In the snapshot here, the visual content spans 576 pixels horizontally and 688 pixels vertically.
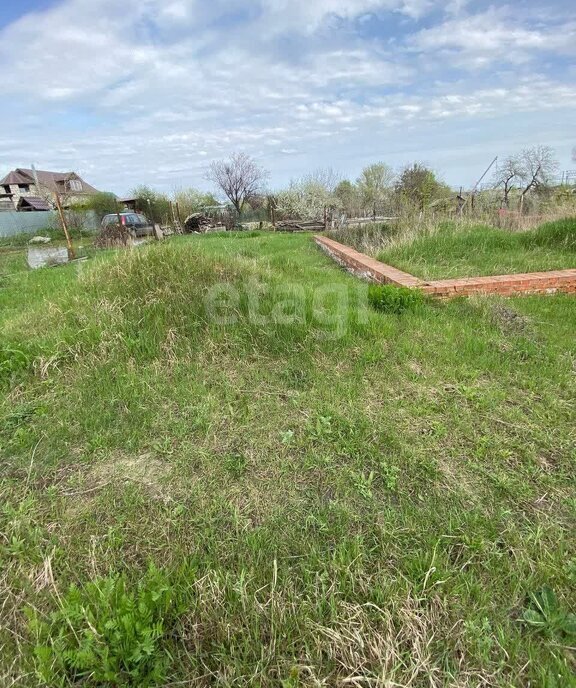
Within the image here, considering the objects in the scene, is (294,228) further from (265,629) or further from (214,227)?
(265,629)

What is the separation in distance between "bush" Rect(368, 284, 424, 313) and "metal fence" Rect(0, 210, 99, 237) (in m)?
20.5

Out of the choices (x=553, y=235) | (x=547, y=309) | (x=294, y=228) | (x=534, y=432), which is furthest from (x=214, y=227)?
(x=534, y=432)

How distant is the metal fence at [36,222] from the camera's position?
19.0 metres

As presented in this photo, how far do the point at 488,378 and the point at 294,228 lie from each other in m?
16.8

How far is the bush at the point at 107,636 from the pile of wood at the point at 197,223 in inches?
801

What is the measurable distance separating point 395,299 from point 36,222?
23369 millimetres

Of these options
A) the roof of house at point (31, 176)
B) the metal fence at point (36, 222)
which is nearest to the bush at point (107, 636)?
the metal fence at point (36, 222)

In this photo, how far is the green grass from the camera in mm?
5121

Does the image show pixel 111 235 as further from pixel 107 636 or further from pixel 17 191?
pixel 17 191

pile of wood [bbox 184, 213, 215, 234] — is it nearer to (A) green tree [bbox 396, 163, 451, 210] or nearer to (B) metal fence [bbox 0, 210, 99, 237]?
(B) metal fence [bbox 0, 210, 99, 237]

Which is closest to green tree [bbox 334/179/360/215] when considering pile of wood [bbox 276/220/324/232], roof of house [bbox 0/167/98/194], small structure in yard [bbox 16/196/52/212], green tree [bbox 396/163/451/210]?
green tree [bbox 396/163/451/210]

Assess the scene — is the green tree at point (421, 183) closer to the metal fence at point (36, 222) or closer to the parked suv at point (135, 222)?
the parked suv at point (135, 222)

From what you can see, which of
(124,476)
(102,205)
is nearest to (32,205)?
(102,205)

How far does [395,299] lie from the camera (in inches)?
149
